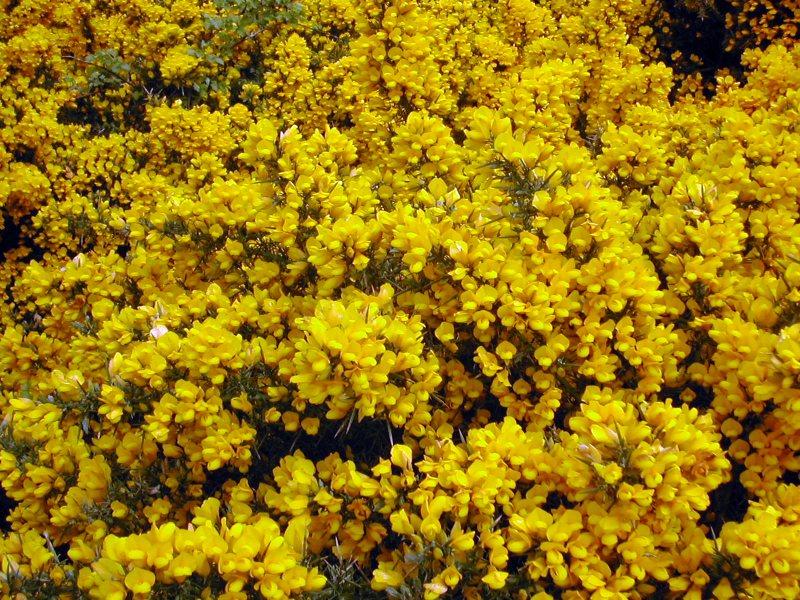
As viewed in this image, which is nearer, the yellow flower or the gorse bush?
the yellow flower

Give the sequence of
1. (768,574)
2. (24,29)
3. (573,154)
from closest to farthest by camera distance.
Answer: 1. (768,574)
2. (573,154)
3. (24,29)

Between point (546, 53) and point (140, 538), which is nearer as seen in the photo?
point (140, 538)

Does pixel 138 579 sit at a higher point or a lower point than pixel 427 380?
lower

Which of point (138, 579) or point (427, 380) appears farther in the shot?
point (427, 380)

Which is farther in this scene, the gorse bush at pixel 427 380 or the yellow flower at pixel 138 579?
the gorse bush at pixel 427 380

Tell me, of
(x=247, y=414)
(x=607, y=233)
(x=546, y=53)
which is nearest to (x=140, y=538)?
(x=247, y=414)

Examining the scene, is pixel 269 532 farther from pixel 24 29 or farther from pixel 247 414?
pixel 24 29

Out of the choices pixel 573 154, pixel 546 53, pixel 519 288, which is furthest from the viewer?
pixel 546 53

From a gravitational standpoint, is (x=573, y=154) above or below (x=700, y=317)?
above
